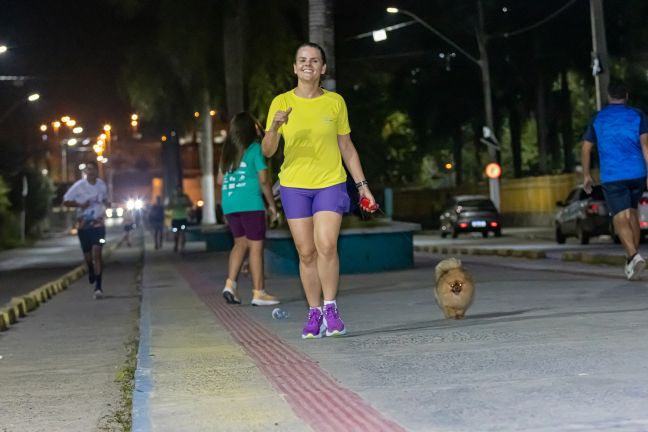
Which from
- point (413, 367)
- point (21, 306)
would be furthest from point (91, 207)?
point (413, 367)

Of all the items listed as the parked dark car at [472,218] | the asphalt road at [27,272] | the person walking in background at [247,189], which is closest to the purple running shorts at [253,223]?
the person walking in background at [247,189]

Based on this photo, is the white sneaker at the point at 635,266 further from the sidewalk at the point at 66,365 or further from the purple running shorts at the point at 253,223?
the sidewalk at the point at 66,365

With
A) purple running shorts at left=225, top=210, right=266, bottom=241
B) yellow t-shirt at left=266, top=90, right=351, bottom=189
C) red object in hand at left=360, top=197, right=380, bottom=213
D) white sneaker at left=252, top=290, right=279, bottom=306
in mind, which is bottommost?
white sneaker at left=252, top=290, right=279, bottom=306

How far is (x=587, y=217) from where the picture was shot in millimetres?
29438

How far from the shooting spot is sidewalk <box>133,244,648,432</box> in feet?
18.5

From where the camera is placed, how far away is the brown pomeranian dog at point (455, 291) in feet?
32.2

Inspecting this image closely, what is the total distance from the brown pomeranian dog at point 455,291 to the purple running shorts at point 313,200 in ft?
3.69

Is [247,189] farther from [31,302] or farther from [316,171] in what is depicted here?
[31,302]

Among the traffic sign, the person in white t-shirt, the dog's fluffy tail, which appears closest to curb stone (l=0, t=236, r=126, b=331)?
the person in white t-shirt

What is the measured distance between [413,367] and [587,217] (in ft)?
75.1

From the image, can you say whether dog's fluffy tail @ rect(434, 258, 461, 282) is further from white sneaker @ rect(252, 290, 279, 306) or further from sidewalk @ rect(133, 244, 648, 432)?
white sneaker @ rect(252, 290, 279, 306)

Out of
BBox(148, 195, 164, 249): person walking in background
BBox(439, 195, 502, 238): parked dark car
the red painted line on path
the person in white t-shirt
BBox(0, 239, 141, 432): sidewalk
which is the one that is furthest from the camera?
BBox(148, 195, 164, 249): person walking in background

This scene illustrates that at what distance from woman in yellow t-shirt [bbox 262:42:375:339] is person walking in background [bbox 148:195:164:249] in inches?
1373

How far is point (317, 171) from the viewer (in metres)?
9.18
